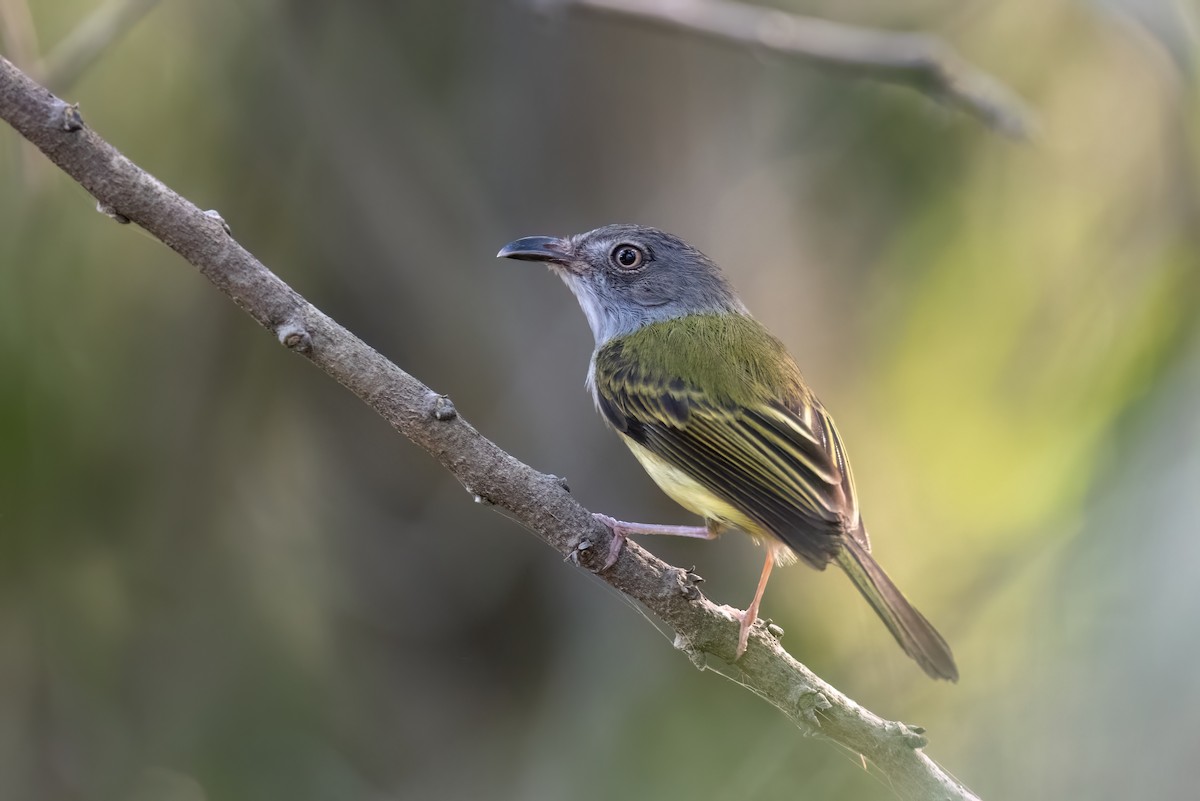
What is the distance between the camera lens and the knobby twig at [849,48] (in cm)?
419

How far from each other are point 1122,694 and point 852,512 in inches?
41.3

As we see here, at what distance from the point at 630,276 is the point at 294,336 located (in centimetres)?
209

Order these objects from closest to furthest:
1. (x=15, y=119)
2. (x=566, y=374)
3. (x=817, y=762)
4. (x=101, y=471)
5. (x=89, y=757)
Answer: (x=15, y=119) < (x=817, y=762) < (x=89, y=757) < (x=101, y=471) < (x=566, y=374)

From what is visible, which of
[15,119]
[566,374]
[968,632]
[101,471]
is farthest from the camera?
[566,374]

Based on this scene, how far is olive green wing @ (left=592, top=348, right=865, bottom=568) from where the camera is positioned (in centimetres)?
284

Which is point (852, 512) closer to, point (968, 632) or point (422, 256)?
point (968, 632)

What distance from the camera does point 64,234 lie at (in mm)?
4766

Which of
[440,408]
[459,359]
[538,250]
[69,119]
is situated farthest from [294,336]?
[459,359]

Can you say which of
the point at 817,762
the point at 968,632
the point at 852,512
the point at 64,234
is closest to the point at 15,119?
the point at 852,512

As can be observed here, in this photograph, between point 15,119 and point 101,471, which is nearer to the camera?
point 15,119

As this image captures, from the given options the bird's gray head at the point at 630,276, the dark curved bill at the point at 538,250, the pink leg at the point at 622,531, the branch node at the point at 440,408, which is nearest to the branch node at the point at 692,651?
the pink leg at the point at 622,531

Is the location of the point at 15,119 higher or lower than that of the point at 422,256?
lower

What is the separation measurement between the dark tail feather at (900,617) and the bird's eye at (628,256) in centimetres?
163

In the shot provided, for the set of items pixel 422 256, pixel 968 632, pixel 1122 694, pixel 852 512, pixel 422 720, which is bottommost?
pixel 422 720
